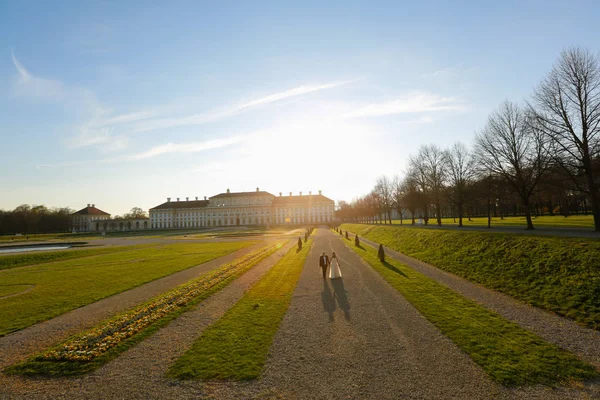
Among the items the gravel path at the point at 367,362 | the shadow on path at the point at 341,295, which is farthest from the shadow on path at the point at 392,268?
the gravel path at the point at 367,362

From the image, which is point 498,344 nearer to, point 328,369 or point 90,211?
point 328,369

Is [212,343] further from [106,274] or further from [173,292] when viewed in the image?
[106,274]

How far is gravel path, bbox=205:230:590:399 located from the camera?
19.2 ft

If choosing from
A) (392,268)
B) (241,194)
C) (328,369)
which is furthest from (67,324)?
(241,194)

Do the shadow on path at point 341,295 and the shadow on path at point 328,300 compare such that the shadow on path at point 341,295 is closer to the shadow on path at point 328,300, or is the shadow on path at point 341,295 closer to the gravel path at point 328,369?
the shadow on path at point 328,300

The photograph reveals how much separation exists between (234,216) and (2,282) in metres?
129

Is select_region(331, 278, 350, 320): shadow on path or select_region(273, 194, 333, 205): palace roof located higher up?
select_region(273, 194, 333, 205): palace roof

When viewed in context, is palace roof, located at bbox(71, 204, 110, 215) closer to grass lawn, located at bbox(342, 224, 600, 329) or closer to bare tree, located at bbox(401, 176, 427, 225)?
bare tree, located at bbox(401, 176, 427, 225)

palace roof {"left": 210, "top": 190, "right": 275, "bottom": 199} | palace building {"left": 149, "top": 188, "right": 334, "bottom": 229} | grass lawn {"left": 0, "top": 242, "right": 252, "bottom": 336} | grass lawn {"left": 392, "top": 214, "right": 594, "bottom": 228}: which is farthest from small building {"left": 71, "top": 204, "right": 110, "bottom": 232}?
grass lawn {"left": 392, "top": 214, "right": 594, "bottom": 228}

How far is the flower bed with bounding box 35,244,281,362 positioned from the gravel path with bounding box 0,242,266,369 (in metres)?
0.69

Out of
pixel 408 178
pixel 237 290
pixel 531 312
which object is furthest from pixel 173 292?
pixel 408 178

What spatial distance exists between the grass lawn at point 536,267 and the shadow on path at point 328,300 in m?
7.44

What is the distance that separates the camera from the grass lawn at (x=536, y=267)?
10.4 meters

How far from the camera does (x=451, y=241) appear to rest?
22.9 m
